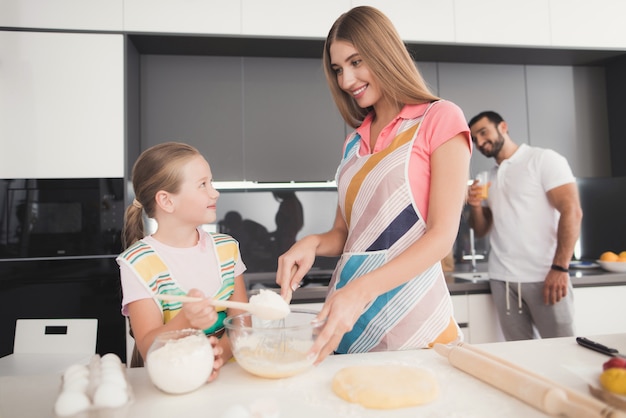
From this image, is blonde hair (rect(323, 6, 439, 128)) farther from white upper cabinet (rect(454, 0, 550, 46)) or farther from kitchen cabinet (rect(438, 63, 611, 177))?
kitchen cabinet (rect(438, 63, 611, 177))

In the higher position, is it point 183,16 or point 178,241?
point 183,16

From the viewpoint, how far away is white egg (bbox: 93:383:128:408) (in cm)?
55

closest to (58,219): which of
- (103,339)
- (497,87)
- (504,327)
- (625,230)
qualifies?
(103,339)

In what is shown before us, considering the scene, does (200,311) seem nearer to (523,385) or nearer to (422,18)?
(523,385)

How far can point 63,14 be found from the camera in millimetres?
2264

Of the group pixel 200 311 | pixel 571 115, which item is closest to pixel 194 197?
pixel 200 311

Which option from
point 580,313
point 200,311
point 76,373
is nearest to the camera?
point 76,373

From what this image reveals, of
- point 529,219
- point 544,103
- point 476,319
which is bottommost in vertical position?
point 476,319

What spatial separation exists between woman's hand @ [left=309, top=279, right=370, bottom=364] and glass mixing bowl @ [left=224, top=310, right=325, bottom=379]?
0.02 m

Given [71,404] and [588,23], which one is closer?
[71,404]

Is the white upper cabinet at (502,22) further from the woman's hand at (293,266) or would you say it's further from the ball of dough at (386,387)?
the ball of dough at (386,387)

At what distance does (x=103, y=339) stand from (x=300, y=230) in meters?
1.17

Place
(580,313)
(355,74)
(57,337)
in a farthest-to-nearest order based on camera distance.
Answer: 1. (580,313)
2. (57,337)
3. (355,74)

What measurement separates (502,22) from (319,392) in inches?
98.9
